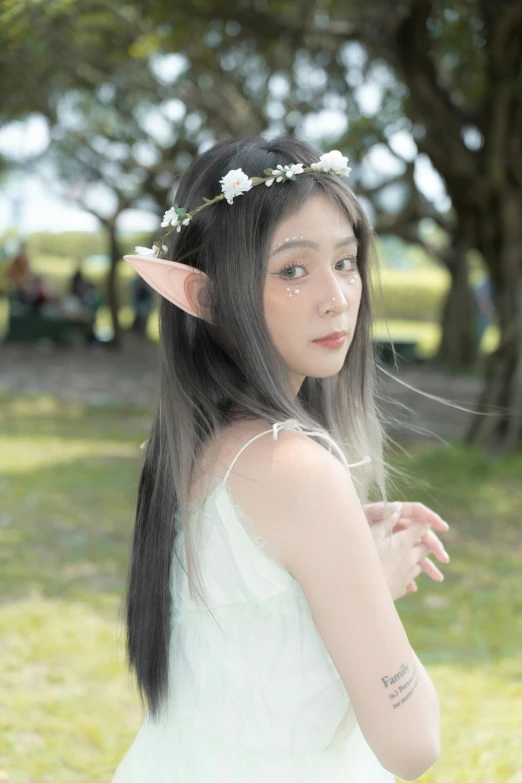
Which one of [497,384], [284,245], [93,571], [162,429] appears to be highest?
[284,245]

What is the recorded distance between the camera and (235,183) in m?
1.61

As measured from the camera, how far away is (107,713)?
144 inches

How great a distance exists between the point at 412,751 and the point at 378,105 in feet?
36.1

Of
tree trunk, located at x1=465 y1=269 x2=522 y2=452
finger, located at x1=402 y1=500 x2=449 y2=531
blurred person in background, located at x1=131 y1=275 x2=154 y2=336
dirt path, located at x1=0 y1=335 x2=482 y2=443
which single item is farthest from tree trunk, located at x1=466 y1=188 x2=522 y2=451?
blurred person in background, located at x1=131 y1=275 x2=154 y2=336

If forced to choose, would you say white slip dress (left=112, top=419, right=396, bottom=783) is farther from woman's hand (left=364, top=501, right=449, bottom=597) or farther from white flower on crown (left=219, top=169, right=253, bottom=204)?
white flower on crown (left=219, top=169, right=253, bottom=204)

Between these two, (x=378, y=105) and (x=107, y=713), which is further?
(x=378, y=105)

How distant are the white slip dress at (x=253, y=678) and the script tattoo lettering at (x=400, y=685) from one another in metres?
0.16

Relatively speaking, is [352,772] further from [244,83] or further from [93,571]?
[244,83]

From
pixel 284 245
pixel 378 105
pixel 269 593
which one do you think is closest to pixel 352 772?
pixel 269 593

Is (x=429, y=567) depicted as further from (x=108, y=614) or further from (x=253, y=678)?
(x=108, y=614)

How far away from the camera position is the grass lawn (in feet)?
11.0

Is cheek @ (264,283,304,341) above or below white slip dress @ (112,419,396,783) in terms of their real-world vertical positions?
above

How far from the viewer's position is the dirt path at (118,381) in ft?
36.9

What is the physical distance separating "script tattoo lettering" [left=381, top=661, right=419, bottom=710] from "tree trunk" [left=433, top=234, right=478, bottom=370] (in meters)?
15.9
